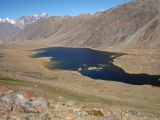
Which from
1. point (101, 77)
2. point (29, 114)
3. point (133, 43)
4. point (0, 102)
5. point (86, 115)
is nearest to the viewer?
point (29, 114)

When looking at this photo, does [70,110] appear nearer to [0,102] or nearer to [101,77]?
[0,102]

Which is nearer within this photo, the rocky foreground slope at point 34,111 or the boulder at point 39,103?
the rocky foreground slope at point 34,111

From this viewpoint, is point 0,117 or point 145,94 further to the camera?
point 145,94

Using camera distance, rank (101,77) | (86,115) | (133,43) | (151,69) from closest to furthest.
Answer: (86,115) < (101,77) < (151,69) < (133,43)

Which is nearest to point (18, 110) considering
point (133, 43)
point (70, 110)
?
point (70, 110)

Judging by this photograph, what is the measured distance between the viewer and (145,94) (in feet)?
204

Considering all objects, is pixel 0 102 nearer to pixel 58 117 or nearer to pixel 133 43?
pixel 58 117

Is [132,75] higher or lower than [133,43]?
lower

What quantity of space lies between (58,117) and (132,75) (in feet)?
237

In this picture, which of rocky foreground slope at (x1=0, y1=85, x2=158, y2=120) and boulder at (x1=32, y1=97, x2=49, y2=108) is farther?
boulder at (x1=32, y1=97, x2=49, y2=108)

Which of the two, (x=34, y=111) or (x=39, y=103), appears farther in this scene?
(x=39, y=103)

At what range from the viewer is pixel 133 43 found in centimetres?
19612

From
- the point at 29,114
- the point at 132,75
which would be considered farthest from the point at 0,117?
the point at 132,75

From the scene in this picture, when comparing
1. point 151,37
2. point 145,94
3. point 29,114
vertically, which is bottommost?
point 145,94
